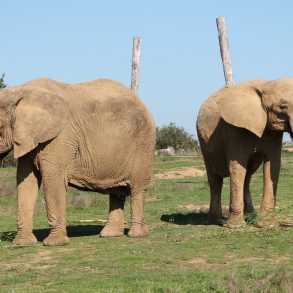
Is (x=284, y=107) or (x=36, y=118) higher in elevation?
(x=284, y=107)

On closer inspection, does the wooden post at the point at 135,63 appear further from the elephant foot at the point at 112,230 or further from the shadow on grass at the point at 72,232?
the elephant foot at the point at 112,230

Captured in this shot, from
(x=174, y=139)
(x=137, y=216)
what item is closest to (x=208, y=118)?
(x=137, y=216)

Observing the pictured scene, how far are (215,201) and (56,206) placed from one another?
3899mm

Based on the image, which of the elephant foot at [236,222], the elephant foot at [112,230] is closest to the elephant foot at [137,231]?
the elephant foot at [112,230]

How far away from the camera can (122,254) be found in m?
10.6

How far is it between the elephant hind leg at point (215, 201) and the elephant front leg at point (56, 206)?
3569mm

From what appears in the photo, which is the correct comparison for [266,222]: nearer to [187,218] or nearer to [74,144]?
[187,218]

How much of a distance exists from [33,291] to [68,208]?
10.3 meters

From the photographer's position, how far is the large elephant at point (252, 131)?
488 inches

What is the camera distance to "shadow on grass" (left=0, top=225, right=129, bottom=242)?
1254 cm

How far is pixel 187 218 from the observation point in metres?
15.1

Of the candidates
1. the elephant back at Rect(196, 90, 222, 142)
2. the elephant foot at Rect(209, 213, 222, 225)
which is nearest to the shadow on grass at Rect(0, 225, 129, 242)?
the elephant foot at Rect(209, 213, 222, 225)

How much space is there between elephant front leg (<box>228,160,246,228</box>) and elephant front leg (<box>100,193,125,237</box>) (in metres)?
1.84

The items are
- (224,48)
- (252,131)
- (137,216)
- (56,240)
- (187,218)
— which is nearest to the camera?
(56,240)
